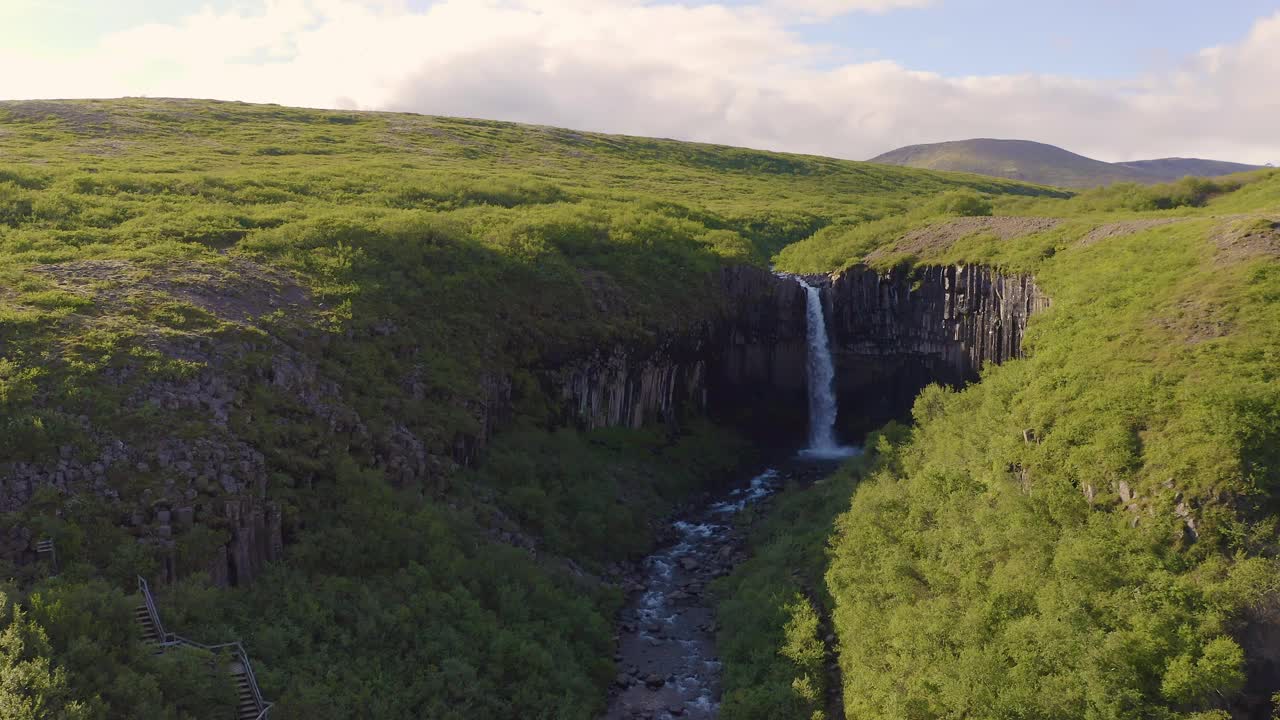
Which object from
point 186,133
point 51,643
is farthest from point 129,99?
point 51,643

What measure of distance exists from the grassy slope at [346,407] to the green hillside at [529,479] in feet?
0.44

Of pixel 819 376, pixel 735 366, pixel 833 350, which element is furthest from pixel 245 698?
pixel 833 350

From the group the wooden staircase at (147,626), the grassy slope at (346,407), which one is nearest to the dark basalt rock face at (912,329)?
the grassy slope at (346,407)

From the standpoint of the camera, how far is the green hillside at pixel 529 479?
2105 cm

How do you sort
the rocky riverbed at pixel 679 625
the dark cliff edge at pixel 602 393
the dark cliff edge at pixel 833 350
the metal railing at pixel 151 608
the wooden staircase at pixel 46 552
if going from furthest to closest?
the dark cliff edge at pixel 833 350
the rocky riverbed at pixel 679 625
the dark cliff edge at pixel 602 393
the wooden staircase at pixel 46 552
the metal railing at pixel 151 608

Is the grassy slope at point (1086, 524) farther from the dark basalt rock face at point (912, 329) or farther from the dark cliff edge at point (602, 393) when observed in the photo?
the dark cliff edge at point (602, 393)

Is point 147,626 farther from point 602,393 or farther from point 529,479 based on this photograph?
point 602,393

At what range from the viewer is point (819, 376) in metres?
53.2

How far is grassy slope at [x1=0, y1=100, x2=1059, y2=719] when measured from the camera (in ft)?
73.0

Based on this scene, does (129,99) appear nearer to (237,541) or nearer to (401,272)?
(401,272)

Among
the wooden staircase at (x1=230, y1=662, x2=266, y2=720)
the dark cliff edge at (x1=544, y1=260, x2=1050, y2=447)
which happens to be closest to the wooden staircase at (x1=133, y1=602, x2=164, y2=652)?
the wooden staircase at (x1=230, y1=662, x2=266, y2=720)

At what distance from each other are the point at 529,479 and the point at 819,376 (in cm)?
2422

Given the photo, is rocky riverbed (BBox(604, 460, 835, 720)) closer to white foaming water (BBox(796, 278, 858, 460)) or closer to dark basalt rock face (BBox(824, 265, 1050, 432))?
white foaming water (BBox(796, 278, 858, 460))

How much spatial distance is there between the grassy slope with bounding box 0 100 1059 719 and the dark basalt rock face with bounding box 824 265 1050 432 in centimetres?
924
